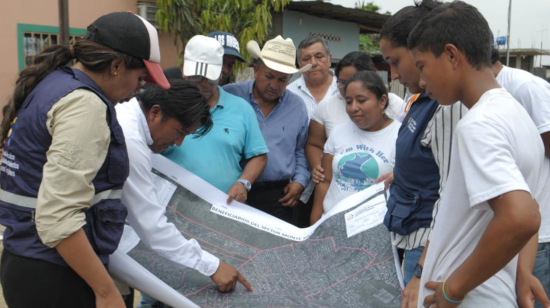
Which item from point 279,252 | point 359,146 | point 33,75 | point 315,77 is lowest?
point 279,252

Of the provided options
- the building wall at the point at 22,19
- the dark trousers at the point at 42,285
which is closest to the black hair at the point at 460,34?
the dark trousers at the point at 42,285

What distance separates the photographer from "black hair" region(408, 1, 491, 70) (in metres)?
1.39

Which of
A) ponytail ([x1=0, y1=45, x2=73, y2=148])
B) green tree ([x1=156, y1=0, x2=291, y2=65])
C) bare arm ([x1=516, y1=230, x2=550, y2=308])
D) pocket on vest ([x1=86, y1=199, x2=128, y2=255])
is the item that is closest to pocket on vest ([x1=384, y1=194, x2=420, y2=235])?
bare arm ([x1=516, y1=230, x2=550, y2=308])

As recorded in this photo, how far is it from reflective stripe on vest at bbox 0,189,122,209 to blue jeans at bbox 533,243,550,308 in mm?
1475

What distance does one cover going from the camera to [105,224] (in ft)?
5.57

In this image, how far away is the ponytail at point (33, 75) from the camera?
5.48ft

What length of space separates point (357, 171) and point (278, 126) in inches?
29.7

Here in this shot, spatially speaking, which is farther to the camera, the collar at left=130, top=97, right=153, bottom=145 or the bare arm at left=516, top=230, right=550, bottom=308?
the collar at left=130, top=97, right=153, bottom=145

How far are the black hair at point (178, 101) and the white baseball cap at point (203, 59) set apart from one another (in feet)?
2.80

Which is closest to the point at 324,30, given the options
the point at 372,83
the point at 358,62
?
the point at 358,62

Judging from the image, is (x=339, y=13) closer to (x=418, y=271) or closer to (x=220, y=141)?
(x=220, y=141)

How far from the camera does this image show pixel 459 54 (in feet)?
4.56

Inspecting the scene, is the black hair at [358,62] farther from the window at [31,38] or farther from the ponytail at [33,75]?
the window at [31,38]

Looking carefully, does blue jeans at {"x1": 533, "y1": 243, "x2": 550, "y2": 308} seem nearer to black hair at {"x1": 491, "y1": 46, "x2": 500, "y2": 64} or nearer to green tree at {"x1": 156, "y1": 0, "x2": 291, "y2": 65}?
black hair at {"x1": 491, "y1": 46, "x2": 500, "y2": 64}
